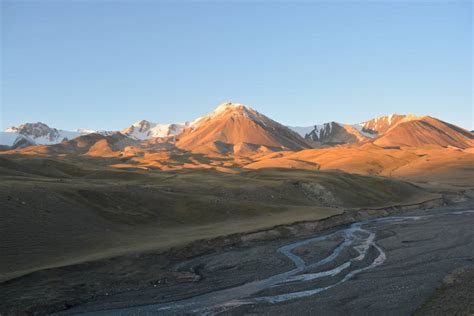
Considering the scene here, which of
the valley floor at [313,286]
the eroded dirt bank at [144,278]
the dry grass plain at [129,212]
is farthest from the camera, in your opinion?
the dry grass plain at [129,212]

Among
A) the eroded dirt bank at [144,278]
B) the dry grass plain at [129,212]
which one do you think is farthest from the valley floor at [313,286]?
the dry grass plain at [129,212]

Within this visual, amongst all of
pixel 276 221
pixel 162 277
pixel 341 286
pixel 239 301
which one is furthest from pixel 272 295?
pixel 276 221

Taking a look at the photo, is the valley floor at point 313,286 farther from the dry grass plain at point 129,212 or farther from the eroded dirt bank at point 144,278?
the dry grass plain at point 129,212

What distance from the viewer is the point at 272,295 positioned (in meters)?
39.1

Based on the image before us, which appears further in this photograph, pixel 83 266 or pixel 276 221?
pixel 276 221

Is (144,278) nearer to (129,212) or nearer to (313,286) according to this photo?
(313,286)

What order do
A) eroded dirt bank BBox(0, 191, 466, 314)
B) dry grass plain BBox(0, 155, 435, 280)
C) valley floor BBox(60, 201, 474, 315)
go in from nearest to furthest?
valley floor BBox(60, 201, 474, 315), eroded dirt bank BBox(0, 191, 466, 314), dry grass plain BBox(0, 155, 435, 280)

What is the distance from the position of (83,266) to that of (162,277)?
7.80 metres

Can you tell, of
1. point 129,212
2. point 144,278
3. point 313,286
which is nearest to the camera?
point 313,286

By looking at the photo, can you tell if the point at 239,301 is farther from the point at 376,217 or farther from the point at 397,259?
the point at 376,217

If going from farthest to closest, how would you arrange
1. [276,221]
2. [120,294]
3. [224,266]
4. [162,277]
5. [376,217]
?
[376,217]
[276,221]
[224,266]
[162,277]
[120,294]

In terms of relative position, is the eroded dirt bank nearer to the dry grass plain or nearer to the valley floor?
the valley floor

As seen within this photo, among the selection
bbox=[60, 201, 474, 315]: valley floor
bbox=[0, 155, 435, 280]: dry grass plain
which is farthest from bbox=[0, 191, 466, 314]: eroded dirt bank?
bbox=[0, 155, 435, 280]: dry grass plain

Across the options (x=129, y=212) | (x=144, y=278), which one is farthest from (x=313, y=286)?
(x=129, y=212)
